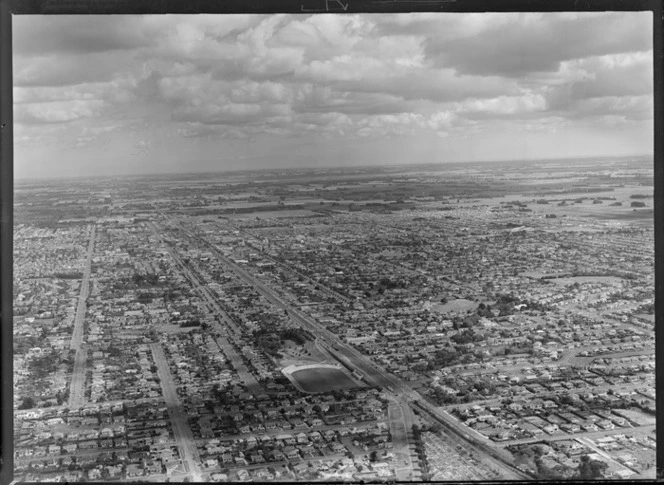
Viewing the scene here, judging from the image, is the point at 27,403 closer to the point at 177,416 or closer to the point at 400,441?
the point at 177,416

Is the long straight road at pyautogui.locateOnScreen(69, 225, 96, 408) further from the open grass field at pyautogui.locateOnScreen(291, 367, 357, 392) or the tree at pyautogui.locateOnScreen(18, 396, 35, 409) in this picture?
the open grass field at pyautogui.locateOnScreen(291, 367, 357, 392)

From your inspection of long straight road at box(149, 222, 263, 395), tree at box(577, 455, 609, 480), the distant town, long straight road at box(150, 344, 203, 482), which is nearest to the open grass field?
the distant town

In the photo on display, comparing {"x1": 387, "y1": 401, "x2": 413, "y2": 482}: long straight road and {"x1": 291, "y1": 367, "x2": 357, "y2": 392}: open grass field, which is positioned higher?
{"x1": 291, "y1": 367, "x2": 357, "y2": 392}: open grass field

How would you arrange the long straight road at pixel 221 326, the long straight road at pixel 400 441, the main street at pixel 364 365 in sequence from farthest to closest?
the long straight road at pixel 221 326 < the main street at pixel 364 365 < the long straight road at pixel 400 441

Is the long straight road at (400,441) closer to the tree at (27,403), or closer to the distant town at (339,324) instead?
the distant town at (339,324)

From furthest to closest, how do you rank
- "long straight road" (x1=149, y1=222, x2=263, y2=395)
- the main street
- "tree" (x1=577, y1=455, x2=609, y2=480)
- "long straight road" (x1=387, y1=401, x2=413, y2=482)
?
"long straight road" (x1=149, y1=222, x2=263, y2=395) < the main street < "tree" (x1=577, y1=455, x2=609, y2=480) < "long straight road" (x1=387, y1=401, x2=413, y2=482)

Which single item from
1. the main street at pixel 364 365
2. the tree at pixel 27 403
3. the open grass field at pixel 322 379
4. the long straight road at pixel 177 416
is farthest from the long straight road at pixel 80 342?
the open grass field at pixel 322 379
